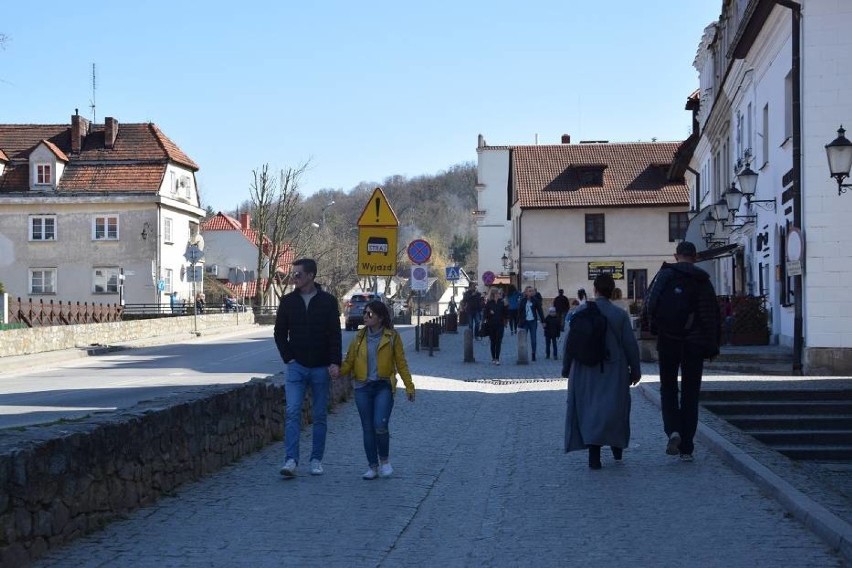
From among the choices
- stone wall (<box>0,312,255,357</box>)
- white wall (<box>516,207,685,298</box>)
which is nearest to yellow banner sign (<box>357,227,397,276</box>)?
stone wall (<box>0,312,255,357</box>)

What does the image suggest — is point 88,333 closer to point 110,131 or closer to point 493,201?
point 110,131

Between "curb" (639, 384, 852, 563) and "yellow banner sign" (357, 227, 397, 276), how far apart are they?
547 cm

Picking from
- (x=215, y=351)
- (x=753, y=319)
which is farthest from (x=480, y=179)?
(x=753, y=319)

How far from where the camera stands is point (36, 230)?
213ft

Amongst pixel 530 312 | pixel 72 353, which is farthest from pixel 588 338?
Answer: pixel 72 353

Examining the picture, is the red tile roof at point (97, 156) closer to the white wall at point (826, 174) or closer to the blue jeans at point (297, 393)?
the white wall at point (826, 174)

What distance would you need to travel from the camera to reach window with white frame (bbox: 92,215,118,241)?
6488cm

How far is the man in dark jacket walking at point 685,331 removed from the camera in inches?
420

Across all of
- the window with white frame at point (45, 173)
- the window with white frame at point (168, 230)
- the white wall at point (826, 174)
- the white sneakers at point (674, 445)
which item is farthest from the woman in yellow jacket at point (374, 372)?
the window with white frame at point (45, 173)

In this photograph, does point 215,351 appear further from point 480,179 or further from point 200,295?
point 480,179

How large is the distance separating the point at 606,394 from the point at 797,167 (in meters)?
11.6

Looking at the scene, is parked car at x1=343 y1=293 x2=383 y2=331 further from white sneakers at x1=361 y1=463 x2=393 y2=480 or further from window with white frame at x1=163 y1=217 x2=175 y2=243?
white sneakers at x1=361 y1=463 x2=393 y2=480

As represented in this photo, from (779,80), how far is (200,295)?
4950 cm

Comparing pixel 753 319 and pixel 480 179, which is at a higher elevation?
pixel 480 179
